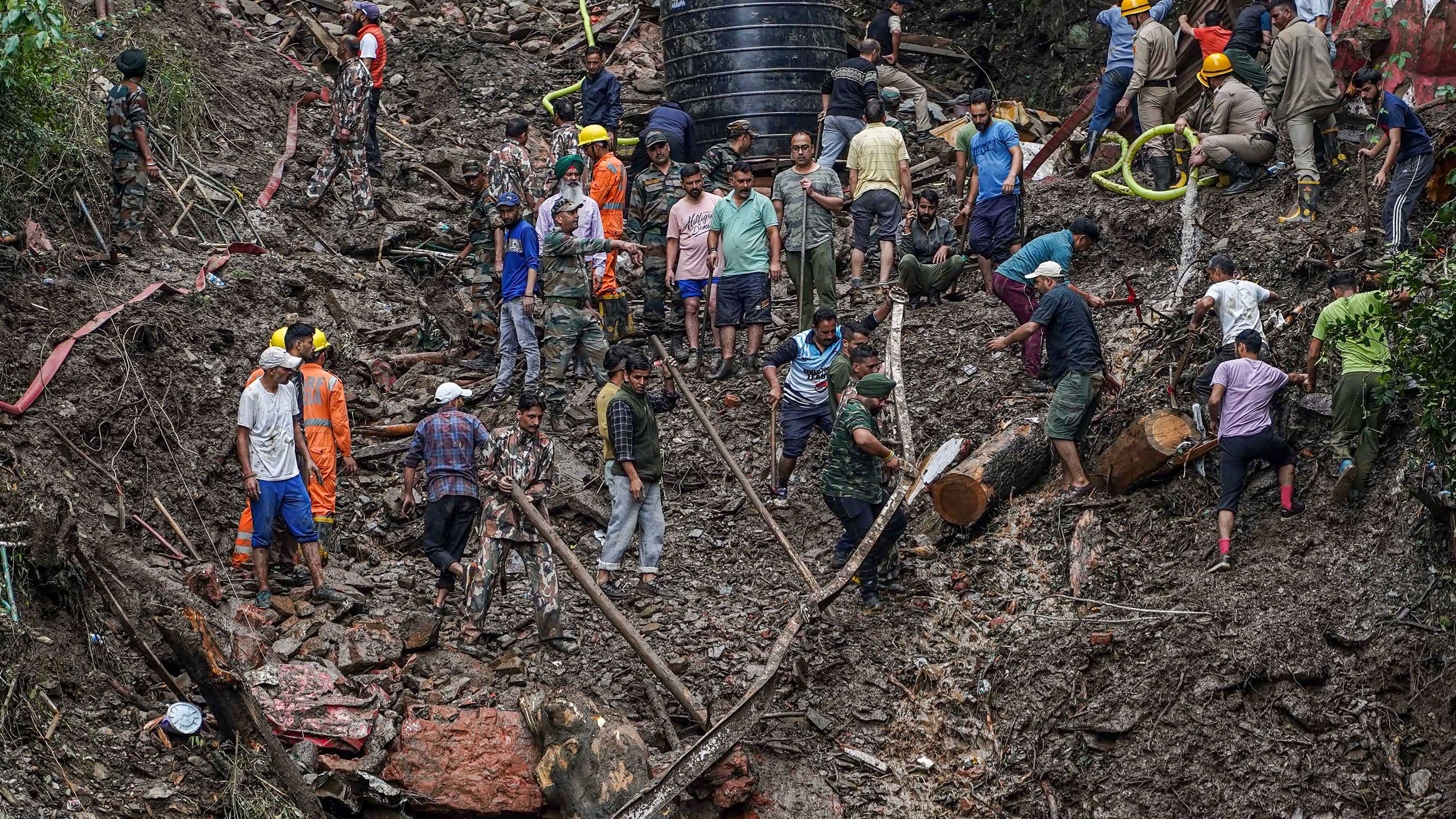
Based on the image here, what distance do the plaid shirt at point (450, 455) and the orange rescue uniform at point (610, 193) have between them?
3.27 m

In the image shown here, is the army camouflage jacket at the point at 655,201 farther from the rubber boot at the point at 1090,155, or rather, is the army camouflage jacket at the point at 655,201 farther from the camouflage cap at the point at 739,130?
the rubber boot at the point at 1090,155

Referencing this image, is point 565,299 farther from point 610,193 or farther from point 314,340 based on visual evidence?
point 314,340

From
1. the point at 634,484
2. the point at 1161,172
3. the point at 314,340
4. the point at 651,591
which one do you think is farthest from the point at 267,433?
the point at 1161,172

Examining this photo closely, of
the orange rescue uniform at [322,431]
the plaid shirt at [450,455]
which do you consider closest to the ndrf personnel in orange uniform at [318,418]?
the orange rescue uniform at [322,431]

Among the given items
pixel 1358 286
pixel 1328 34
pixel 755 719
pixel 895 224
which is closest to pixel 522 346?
pixel 895 224

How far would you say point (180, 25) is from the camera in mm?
15055

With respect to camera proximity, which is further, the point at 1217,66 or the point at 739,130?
the point at 1217,66

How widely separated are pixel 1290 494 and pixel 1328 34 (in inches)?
232

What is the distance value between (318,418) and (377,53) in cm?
524

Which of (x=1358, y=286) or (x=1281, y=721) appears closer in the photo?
(x=1281, y=721)

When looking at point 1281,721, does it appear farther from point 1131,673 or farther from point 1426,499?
point 1426,499

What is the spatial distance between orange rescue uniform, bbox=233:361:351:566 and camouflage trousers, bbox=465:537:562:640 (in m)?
1.36

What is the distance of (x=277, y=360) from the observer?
883 cm

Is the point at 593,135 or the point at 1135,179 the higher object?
Result: the point at 593,135
